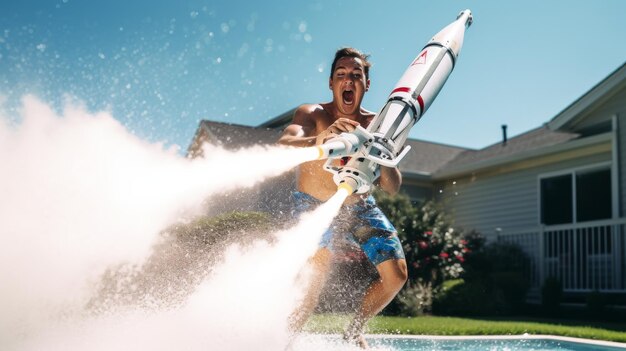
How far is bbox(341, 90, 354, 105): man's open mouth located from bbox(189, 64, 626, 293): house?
1009 centimetres

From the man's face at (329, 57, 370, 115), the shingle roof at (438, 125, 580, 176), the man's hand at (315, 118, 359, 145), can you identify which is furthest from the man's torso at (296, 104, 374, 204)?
the shingle roof at (438, 125, 580, 176)

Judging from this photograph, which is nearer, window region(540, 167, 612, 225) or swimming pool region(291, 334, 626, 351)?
swimming pool region(291, 334, 626, 351)

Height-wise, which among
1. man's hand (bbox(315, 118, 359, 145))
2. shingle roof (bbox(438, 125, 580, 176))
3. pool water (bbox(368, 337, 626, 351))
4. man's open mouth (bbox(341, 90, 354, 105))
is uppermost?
shingle roof (bbox(438, 125, 580, 176))

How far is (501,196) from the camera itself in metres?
17.7

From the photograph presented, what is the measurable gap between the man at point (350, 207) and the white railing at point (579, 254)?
976 centimetres

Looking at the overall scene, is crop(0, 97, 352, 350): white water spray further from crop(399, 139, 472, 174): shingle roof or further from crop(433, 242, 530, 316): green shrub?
crop(399, 139, 472, 174): shingle roof

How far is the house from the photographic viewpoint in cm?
1416

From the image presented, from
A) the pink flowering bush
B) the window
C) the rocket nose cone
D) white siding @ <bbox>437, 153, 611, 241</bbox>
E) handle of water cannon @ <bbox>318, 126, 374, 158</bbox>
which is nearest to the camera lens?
handle of water cannon @ <bbox>318, 126, 374, 158</bbox>

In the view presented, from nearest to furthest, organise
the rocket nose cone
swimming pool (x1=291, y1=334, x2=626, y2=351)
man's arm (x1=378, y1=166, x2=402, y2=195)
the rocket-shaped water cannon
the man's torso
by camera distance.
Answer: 1. the rocket-shaped water cannon
2. man's arm (x1=378, y1=166, x2=402, y2=195)
3. the man's torso
4. the rocket nose cone
5. swimming pool (x1=291, y1=334, x2=626, y2=351)

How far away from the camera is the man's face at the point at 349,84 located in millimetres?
4812

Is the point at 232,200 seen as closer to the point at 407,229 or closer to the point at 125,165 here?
the point at 407,229

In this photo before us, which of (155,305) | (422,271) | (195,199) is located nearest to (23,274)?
(155,305)

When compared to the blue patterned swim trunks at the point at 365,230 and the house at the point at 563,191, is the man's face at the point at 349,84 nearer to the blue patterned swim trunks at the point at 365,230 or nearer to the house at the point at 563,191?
the blue patterned swim trunks at the point at 365,230

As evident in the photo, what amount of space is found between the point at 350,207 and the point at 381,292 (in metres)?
0.68
